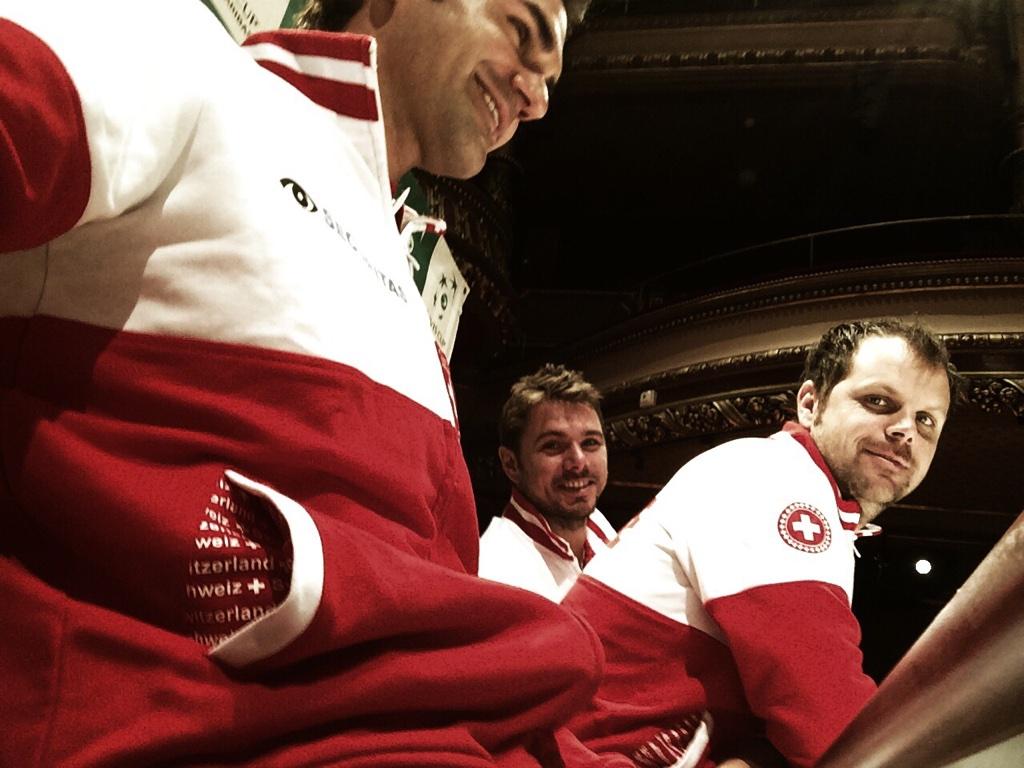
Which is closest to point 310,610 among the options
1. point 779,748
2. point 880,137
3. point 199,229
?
point 199,229

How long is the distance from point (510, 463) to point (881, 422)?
1.52 m

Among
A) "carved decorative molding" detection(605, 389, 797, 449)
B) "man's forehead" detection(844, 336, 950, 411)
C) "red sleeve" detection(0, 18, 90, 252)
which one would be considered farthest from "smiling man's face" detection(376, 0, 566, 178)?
"carved decorative molding" detection(605, 389, 797, 449)

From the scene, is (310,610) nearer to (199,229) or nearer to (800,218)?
(199,229)

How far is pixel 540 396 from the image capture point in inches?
122

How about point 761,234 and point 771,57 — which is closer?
point 771,57

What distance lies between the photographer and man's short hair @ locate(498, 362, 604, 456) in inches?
122

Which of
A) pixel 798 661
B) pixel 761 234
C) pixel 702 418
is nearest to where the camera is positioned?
pixel 798 661

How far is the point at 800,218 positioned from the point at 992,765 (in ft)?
33.8

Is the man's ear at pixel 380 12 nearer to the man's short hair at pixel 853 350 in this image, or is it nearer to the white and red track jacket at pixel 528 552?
the man's short hair at pixel 853 350

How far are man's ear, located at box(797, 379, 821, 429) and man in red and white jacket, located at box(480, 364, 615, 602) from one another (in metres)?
0.89

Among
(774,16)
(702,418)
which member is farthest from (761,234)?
(702,418)

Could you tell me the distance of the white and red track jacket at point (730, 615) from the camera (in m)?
1.31

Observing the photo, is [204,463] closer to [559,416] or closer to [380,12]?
[380,12]

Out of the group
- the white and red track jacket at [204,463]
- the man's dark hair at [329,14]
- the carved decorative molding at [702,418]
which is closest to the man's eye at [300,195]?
the white and red track jacket at [204,463]
